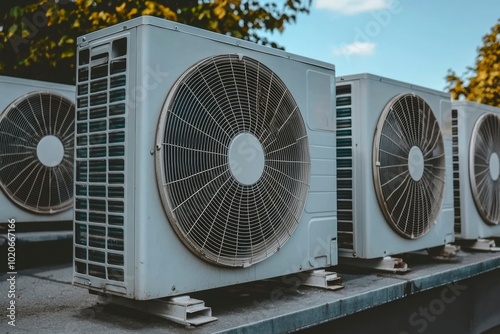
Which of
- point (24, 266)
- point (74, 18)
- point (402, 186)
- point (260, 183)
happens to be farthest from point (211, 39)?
point (74, 18)

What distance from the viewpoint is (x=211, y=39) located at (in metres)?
1.89

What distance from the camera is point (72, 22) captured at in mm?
5227

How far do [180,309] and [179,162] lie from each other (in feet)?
1.59

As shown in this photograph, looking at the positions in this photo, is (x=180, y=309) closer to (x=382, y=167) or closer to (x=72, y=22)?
(x=382, y=167)

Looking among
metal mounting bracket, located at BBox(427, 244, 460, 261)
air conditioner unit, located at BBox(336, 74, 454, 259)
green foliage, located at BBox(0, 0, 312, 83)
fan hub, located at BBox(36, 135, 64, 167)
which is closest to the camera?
air conditioner unit, located at BBox(336, 74, 454, 259)

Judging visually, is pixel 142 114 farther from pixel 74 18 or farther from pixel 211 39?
pixel 74 18

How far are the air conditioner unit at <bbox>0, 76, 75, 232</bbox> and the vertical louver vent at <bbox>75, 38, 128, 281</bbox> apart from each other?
157 cm

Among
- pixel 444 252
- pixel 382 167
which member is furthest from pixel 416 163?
pixel 444 252

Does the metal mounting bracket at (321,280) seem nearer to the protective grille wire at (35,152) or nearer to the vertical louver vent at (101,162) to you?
the vertical louver vent at (101,162)

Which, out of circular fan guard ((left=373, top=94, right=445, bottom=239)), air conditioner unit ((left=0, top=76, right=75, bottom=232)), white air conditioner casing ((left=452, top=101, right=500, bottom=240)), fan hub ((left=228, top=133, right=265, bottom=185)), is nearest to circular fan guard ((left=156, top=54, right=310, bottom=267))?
fan hub ((left=228, top=133, right=265, bottom=185))

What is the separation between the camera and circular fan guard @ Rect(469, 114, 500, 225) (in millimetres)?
3565

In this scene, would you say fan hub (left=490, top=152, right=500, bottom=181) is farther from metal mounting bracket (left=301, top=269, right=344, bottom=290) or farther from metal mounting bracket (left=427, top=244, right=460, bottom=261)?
metal mounting bracket (left=301, top=269, right=344, bottom=290)

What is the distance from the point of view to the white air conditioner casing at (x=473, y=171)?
3541 millimetres

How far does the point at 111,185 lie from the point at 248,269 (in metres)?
0.61
